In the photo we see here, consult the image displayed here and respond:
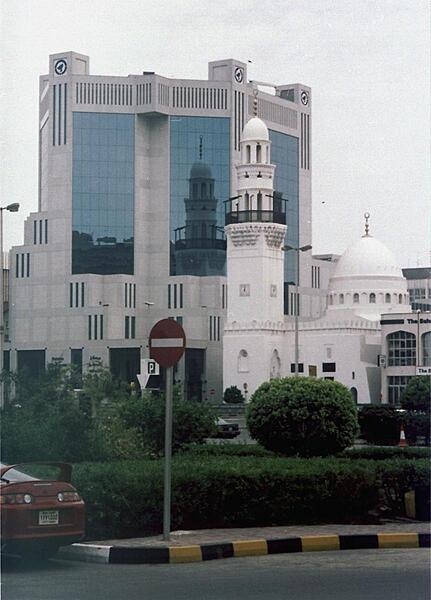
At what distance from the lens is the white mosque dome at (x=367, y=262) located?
92.6 meters

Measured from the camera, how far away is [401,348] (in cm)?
8369

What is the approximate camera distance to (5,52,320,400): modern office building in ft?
333

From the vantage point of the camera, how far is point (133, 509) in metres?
13.4

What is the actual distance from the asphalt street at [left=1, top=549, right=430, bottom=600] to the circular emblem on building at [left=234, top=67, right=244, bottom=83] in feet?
312

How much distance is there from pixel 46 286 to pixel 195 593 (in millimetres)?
92395

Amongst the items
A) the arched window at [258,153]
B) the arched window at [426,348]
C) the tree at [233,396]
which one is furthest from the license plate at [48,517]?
the arched window at [258,153]

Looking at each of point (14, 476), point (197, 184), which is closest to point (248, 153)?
point (197, 184)

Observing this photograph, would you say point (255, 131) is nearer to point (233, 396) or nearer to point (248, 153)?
point (248, 153)

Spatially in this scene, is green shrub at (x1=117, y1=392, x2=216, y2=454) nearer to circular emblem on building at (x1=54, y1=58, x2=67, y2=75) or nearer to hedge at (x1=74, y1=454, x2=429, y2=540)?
hedge at (x1=74, y1=454, x2=429, y2=540)

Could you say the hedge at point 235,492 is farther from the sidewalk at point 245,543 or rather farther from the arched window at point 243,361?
the arched window at point 243,361

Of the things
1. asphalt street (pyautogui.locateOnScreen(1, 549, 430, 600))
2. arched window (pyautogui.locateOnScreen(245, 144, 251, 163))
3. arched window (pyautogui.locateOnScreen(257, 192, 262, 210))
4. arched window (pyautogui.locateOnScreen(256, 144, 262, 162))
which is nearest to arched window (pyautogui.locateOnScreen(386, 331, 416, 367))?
arched window (pyautogui.locateOnScreen(257, 192, 262, 210))

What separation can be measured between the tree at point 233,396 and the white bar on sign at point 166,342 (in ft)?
231

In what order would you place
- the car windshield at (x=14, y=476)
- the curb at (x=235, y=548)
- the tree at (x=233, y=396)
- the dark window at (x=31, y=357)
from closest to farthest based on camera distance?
the car windshield at (x=14, y=476) < the curb at (x=235, y=548) < the tree at (x=233, y=396) < the dark window at (x=31, y=357)

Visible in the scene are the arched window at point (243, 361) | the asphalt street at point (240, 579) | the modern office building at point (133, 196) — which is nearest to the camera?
the asphalt street at point (240, 579)
